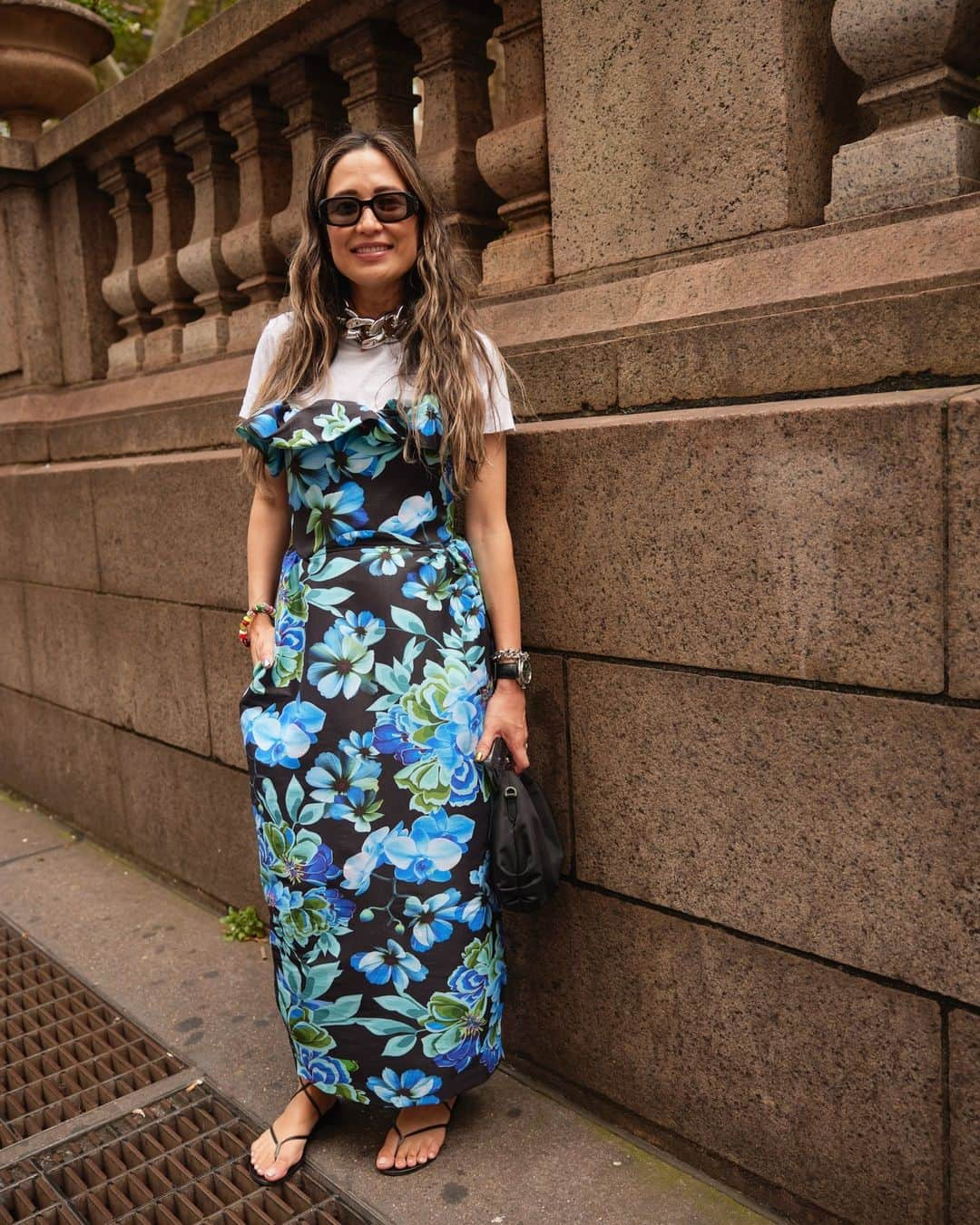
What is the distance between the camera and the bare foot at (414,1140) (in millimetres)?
2818

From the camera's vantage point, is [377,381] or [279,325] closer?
[377,381]

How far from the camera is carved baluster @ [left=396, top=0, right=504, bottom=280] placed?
336cm

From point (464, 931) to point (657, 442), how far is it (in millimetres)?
1200

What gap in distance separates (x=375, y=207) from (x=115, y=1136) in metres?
2.40

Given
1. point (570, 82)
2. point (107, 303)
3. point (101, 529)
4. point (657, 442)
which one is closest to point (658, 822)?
point (657, 442)

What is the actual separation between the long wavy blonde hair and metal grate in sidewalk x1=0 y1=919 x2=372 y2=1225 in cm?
167

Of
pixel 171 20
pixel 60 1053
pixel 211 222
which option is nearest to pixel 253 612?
pixel 60 1053

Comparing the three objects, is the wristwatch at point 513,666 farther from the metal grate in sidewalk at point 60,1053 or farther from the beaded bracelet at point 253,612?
the metal grate in sidewalk at point 60,1053

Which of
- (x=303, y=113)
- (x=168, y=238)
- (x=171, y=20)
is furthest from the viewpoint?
(x=171, y=20)

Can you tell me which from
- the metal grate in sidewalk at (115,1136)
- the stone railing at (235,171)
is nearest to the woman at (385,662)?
the metal grate in sidewalk at (115,1136)

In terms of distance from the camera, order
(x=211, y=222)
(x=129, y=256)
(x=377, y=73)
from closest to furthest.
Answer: (x=377, y=73)
(x=211, y=222)
(x=129, y=256)

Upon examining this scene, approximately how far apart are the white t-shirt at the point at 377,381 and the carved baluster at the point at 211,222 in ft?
5.85

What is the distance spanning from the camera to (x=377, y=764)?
2.71 m

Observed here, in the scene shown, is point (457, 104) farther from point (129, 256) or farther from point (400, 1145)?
point (400, 1145)
